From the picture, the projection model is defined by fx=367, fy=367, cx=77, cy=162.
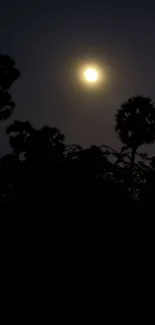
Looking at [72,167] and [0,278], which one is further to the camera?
[72,167]

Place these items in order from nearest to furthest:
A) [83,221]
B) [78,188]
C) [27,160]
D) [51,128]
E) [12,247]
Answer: [12,247], [83,221], [78,188], [27,160], [51,128]

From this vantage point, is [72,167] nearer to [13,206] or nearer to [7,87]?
[13,206]

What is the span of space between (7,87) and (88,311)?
16721 millimetres

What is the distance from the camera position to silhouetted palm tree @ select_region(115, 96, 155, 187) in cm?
1989

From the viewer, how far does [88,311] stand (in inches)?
340

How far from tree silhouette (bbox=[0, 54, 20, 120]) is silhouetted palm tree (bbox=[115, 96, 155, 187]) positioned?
6.76m

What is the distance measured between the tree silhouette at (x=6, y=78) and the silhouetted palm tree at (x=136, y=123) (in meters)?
6.76

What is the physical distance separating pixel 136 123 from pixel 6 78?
8.40m

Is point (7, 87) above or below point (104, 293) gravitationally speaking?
above

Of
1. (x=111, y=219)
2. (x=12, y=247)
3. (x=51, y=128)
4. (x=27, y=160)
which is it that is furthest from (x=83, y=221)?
(x=51, y=128)

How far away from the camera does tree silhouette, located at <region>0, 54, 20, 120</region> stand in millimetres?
22219

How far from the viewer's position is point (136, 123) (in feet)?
67.0

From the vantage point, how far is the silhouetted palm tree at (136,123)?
65.3 ft

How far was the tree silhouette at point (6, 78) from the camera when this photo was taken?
22219 mm
